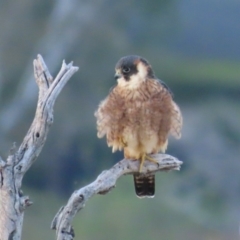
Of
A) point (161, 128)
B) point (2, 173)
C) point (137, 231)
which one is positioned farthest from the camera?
point (137, 231)

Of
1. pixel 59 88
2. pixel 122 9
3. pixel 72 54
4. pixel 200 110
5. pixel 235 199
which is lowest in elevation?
pixel 59 88

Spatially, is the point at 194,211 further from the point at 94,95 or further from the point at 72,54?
the point at 72,54

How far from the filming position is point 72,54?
733 cm

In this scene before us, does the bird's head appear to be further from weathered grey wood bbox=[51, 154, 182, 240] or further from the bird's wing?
weathered grey wood bbox=[51, 154, 182, 240]

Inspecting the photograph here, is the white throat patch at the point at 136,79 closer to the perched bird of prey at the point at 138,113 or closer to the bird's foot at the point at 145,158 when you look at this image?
the perched bird of prey at the point at 138,113

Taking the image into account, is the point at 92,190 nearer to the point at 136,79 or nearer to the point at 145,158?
the point at 145,158

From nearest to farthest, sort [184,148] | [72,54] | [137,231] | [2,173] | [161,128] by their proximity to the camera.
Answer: [2,173] → [161,128] → [137,231] → [184,148] → [72,54]

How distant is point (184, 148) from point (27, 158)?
390 centimetres

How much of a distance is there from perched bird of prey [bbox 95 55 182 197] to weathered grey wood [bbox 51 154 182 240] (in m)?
0.08

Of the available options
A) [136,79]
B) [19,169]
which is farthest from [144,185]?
[19,169]

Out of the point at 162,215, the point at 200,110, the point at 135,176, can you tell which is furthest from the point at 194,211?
the point at 135,176

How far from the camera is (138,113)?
121 inches

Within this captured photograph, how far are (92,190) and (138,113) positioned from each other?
55cm

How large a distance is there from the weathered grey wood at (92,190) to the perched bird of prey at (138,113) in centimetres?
8
